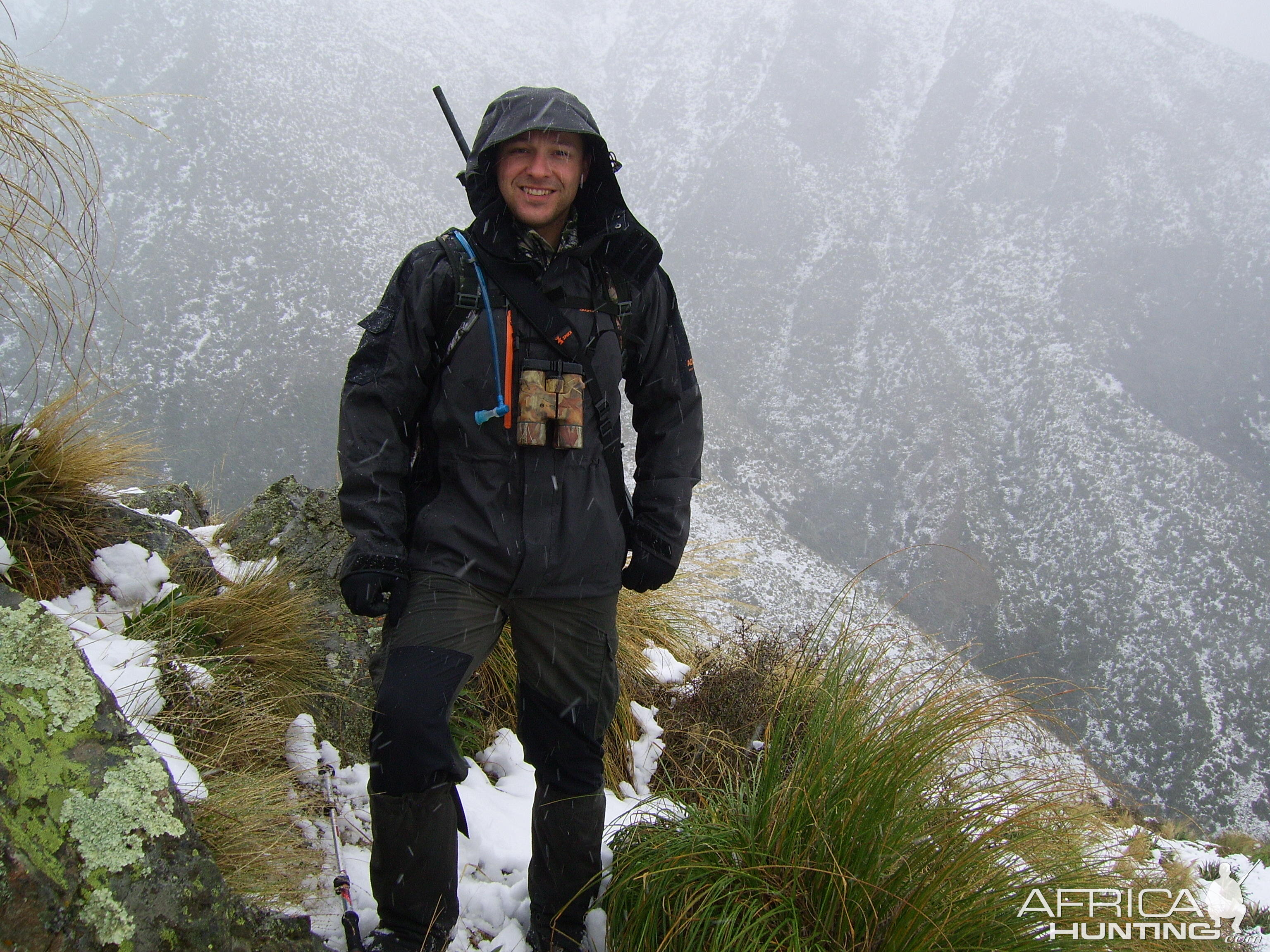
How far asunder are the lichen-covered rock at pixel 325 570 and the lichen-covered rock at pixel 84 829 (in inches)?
50.6

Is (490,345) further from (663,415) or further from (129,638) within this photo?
(129,638)

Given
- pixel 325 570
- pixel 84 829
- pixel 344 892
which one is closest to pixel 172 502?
pixel 325 570

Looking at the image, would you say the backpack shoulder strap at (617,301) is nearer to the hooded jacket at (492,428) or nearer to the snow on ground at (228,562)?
the hooded jacket at (492,428)

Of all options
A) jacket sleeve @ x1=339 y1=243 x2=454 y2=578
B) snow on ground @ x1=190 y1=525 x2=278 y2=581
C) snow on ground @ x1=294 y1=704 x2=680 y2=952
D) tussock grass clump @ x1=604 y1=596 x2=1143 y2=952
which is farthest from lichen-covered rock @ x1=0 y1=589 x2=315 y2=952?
snow on ground @ x1=190 y1=525 x2=278 y2=581

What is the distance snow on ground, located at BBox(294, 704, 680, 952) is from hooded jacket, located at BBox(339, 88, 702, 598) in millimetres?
1003

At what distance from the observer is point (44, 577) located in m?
3.01

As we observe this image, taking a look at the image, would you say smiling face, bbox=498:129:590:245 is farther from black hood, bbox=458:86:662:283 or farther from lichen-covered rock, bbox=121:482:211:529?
lichen-covered rock, bbox=121:482:211:529

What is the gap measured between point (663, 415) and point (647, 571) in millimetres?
533

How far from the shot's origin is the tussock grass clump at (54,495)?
3.00 m

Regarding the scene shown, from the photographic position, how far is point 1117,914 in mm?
1728

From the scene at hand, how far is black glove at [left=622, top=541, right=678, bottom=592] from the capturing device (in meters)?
2.33

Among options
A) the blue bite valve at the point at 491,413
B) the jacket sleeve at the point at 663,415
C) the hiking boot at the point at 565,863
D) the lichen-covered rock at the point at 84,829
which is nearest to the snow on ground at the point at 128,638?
the lichen-covered rock at the point at 84,829

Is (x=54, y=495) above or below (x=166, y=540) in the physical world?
above

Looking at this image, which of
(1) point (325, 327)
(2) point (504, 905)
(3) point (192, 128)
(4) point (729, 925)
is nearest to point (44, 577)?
(2) point (504, 905)
